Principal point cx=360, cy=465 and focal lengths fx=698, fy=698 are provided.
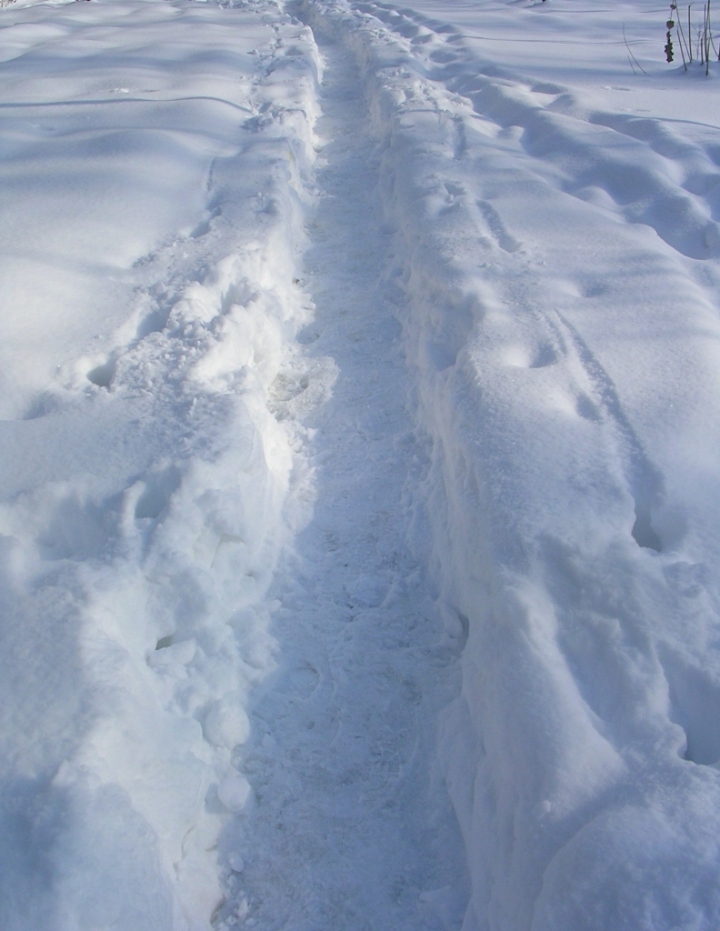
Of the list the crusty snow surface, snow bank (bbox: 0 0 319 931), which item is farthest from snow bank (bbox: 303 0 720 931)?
snow bank (bbox: 0 0 319 931)

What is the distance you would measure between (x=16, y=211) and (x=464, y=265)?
7.46 feet

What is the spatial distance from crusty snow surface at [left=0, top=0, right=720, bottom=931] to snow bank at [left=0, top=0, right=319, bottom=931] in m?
0.01

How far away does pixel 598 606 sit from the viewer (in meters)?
1.72

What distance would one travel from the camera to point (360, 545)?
2.43 metres

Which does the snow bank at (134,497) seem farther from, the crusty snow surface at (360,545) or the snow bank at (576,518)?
the snow bank at (576,518)

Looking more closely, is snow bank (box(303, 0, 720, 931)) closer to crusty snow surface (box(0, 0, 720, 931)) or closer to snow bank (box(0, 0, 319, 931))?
crusty snow surface (box(0, 0, 720, 931))

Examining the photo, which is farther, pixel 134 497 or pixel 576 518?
pixel 134 497

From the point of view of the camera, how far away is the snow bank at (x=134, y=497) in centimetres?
143

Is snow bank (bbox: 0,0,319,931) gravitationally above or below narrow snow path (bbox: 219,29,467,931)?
above

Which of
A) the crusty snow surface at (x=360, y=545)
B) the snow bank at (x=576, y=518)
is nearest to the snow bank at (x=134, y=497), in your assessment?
the crusty snow surface at (x=360, y=545)

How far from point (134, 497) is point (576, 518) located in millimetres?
1281

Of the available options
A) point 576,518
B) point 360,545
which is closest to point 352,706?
point 360,545

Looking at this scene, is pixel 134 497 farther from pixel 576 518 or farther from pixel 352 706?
pixel 576 518

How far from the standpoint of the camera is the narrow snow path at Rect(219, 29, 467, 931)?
1.62 meters
